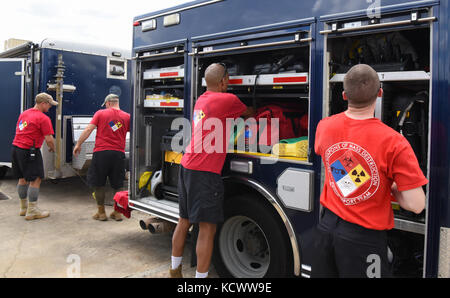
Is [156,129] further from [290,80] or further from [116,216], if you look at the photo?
[290,80]

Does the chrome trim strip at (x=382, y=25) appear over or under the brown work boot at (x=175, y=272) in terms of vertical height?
over

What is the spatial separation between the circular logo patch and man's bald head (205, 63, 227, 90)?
1591 mm

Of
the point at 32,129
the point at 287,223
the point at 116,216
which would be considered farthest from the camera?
the point at 116,216

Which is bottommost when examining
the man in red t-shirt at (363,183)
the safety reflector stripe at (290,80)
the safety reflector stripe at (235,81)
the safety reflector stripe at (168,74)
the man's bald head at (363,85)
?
the man in red t-shirt at (363,183)

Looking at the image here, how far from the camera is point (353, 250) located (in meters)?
2.14

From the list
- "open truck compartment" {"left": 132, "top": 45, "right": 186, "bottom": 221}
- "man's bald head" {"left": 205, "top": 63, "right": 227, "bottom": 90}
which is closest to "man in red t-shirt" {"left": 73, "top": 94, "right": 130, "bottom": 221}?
"open truck compartment" {"left": 132, "top": 45, "right": 186, "bottom": 221}

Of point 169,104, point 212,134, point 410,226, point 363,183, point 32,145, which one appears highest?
point 169,104

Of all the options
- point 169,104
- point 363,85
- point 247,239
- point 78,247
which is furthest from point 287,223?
point 78,247

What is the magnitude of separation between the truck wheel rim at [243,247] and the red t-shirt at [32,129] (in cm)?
375

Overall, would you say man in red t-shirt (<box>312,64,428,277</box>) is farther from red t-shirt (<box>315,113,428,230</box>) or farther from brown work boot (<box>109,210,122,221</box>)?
brown work boot (<box>109,210,122,221</box>)

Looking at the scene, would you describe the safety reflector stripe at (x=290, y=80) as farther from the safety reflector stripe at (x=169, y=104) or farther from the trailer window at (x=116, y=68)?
the trailer window at (x=116, y=68)

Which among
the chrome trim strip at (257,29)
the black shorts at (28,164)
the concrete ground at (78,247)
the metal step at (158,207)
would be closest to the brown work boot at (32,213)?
the concrete ground at (78,247)

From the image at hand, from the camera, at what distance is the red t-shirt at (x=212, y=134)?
138 inches

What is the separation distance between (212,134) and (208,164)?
10.6 inches
